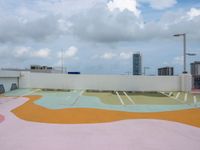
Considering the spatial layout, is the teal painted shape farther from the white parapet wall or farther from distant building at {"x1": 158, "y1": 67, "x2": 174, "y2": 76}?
distant building at {"x1": 158, "y1": 67, "x2": 174, "y2": 76}

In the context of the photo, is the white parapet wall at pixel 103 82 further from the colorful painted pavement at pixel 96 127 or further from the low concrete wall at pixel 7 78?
the colorful painted pavement at pixel 96 127

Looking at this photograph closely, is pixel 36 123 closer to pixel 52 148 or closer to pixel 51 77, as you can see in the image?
pixel 52 148

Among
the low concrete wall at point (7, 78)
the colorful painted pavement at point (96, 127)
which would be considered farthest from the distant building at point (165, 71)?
the colorful painted pavement at point (96, 127)

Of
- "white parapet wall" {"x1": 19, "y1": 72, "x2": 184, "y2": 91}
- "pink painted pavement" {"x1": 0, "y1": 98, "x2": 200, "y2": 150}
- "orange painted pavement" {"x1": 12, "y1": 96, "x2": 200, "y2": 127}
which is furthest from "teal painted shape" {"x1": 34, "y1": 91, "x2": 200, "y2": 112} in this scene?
"white parapet wall" {"x1": 19, "y1": 72, "x2": 184, "y2": 91}

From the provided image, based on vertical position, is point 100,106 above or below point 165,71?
below

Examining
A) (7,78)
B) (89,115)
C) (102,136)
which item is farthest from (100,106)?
(7,78)

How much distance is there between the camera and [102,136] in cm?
915

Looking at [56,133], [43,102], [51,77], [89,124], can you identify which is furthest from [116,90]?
[56,133]

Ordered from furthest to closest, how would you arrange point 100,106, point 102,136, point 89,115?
point 100,106 → point 89,115 → point 102,136

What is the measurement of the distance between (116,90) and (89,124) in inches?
543

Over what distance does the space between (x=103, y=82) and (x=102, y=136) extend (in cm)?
1594

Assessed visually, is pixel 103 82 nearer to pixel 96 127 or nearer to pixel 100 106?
pixel 100 106

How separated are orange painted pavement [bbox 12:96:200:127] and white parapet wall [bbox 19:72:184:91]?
955cm

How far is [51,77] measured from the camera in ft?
81.9
